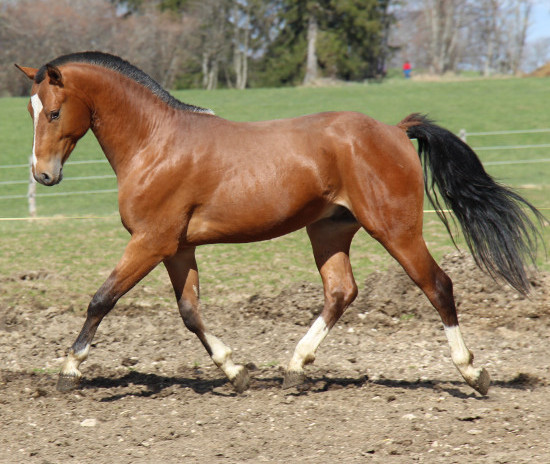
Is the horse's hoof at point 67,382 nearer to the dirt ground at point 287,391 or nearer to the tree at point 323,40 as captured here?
the dirt ground at point 287,391

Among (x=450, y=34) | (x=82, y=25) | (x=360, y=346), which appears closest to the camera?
(x=360, y=346)

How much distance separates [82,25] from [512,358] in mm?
43347

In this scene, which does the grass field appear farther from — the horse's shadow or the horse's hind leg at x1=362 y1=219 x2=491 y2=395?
the horse's hind leg at x1=362 y1=219 x2=491 y2=395

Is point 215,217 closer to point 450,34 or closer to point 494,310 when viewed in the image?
point 494,310

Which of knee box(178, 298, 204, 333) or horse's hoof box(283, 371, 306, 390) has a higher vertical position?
knee box(178, 298, 204, 333)

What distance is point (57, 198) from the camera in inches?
703

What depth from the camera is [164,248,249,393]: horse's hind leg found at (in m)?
4.82

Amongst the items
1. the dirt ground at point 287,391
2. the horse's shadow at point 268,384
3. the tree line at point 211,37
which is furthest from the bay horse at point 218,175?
the tree line at point 211,37

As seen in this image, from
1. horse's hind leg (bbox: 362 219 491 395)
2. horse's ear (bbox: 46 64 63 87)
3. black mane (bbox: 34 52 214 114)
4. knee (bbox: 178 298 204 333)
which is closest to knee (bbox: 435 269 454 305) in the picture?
horse's hind leg (bbox: 362 219 491 395)

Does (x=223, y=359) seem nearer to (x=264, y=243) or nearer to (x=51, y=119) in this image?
(x=51, y=119)

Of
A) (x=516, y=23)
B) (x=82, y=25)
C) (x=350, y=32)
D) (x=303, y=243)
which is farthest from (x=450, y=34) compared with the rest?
(x=303, y=243)

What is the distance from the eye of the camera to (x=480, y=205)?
4.93 m

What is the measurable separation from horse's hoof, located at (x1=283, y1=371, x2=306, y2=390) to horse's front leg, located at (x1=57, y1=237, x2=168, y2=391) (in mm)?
1134

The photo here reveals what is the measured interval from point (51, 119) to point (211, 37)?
44726mm
